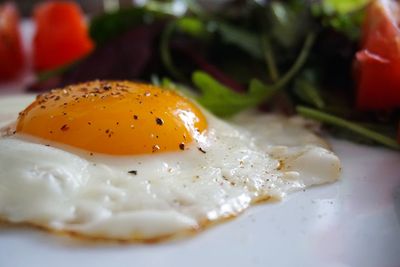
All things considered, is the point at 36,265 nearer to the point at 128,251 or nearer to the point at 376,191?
the point at 128,251

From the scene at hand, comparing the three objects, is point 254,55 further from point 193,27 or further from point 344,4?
point 344,4

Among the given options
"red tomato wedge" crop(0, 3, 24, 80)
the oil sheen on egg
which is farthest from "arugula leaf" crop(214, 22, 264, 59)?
"red tomato wedge" crop(0, 3, 24, 80)

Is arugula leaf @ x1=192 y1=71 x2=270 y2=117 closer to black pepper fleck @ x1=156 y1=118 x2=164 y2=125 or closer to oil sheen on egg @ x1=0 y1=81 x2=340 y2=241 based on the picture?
oil sheen on egg @ x1=0 y1=81 x2=340 y2=241

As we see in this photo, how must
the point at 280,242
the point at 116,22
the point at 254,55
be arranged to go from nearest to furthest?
the point at 280,242 → the point at 254,55 → the point at 116,22

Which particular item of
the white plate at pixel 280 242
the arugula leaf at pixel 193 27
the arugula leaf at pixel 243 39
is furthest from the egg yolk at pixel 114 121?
the arugula leaf at pixel 193 27

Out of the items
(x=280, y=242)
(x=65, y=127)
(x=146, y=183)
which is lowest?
(x=280, y=242)

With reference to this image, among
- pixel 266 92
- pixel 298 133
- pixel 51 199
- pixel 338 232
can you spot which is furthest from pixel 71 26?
pixel 338 232

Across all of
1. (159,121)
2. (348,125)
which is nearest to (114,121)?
(159,121)

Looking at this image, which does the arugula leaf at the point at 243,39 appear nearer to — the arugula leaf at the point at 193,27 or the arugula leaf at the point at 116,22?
the arugula leaf at the point at 193,27
